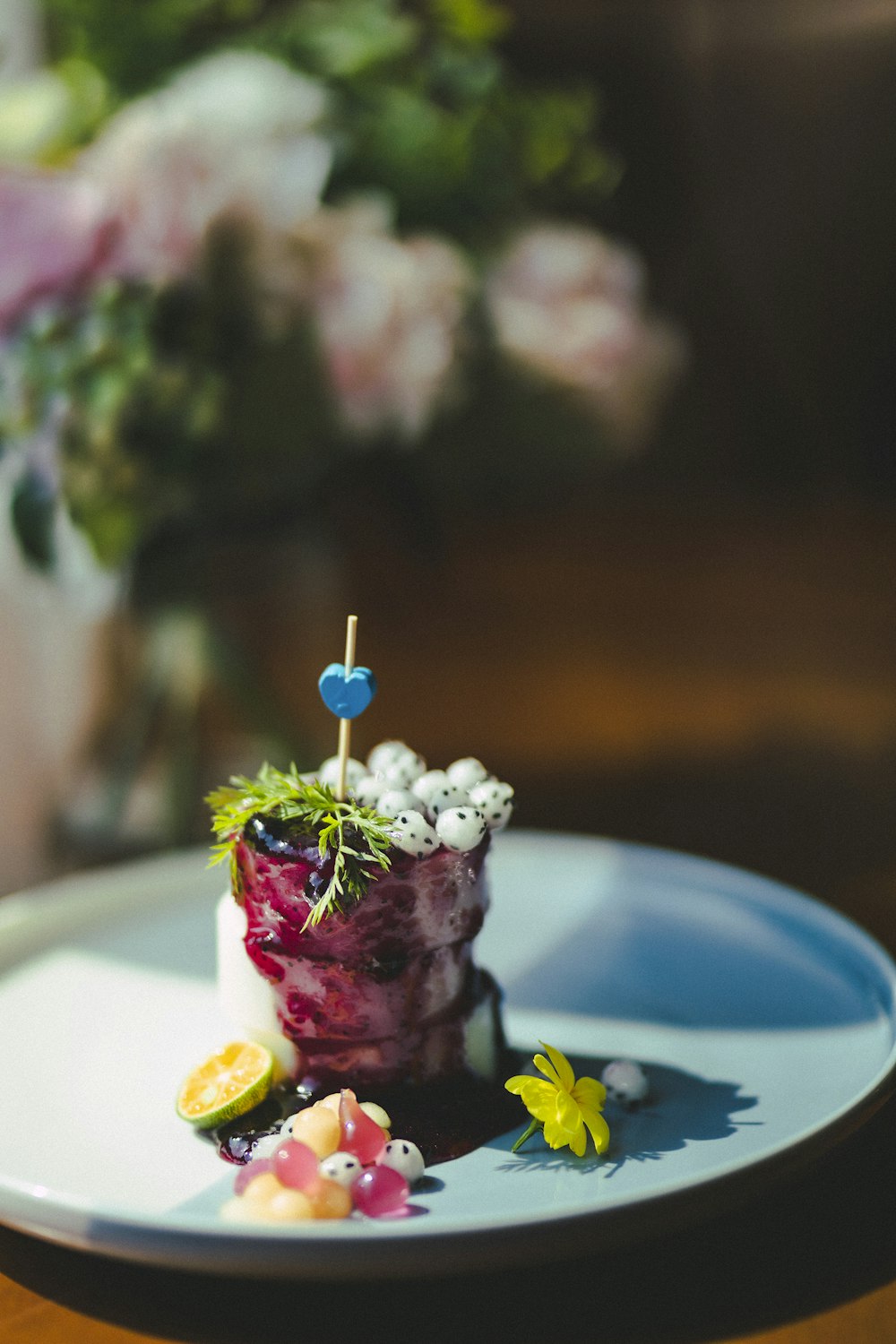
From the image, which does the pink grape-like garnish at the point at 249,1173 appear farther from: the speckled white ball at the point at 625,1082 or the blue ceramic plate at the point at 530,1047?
the speckled white ball at the point at 625,1082

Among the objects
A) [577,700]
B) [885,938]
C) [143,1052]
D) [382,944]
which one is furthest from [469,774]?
[577,700]

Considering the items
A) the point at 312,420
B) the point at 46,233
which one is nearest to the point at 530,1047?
the point at 312,420

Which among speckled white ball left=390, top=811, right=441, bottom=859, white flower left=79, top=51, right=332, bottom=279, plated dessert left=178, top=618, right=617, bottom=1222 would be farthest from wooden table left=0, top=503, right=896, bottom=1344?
white flower left=79, top=51, right=332, bottom=279

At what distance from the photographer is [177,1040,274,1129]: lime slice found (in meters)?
0.72

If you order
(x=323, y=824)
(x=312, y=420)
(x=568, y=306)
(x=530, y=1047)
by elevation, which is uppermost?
(x=568, y=306)

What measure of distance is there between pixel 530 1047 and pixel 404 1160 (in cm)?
19

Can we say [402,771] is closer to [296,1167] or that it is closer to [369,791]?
[369,791]

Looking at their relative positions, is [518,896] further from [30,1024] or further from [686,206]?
[686,206]

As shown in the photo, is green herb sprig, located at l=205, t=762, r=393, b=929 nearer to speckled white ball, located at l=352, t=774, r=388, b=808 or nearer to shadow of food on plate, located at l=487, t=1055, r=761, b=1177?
speckled white ball, located at l=352, t=774, r=388, b=808

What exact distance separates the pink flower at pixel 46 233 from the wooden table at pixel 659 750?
0.66 metres

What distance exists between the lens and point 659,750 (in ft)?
4.98

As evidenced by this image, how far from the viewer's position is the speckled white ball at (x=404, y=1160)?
0.65m

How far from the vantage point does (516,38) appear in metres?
3.61

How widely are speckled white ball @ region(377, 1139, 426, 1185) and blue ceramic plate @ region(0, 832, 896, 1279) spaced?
→ 1 cm
